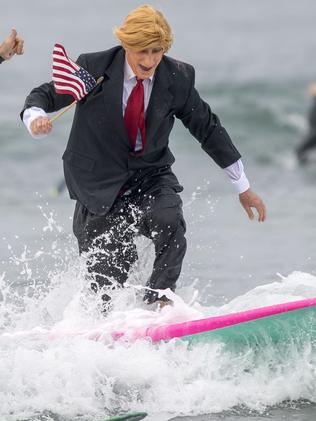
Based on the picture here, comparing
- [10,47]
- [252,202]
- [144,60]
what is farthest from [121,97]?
[252,202]

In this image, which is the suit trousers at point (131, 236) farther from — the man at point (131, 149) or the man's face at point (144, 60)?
the man's face at point (144, 60)

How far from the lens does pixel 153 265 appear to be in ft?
23.2

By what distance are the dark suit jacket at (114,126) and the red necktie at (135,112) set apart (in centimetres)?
3

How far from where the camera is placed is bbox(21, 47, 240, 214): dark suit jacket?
6.73 metres

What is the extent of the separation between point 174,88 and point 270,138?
1387 centimetres

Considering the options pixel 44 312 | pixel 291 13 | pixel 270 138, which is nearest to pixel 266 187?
pixel 270 138

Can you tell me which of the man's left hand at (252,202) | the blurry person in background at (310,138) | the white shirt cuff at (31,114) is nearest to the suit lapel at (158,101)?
the white shirt cuff at (31,114)

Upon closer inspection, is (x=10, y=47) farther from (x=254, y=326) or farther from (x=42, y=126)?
(x=254, y=326)

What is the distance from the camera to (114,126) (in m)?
6.77

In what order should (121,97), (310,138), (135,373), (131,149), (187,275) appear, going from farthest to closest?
1. (310,138)
2. (187,275)
3. (131,149)
4. (121,97)
5. (135,373)

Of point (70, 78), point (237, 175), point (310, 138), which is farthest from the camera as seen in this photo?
point (310, 138)

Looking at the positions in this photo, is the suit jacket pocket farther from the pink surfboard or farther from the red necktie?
the pink surfboard

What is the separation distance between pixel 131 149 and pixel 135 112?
0.23m

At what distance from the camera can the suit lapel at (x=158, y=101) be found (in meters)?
6.72
